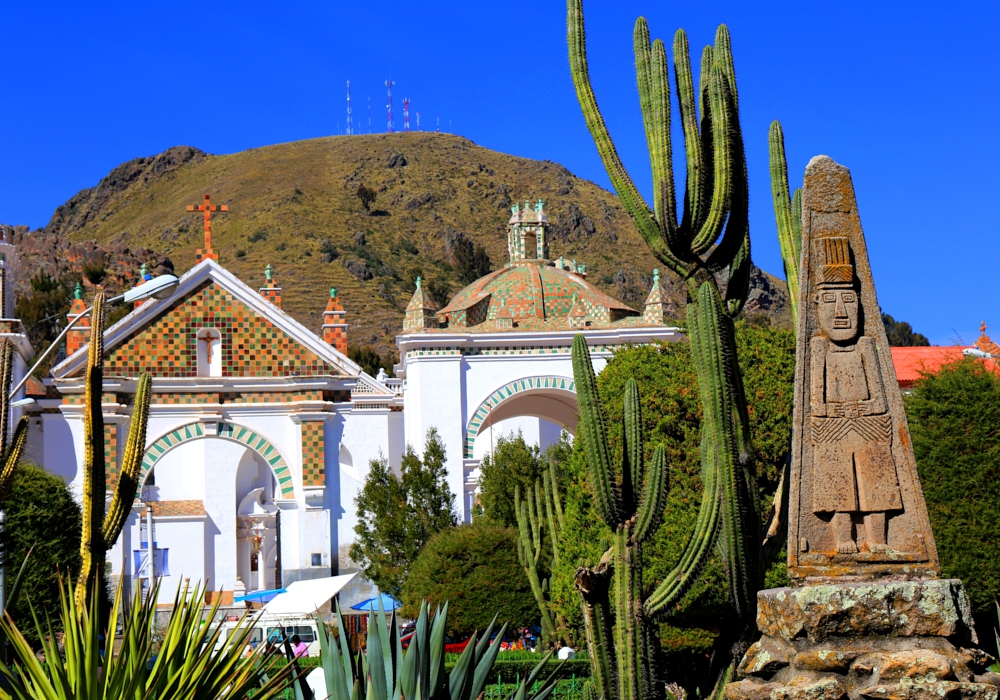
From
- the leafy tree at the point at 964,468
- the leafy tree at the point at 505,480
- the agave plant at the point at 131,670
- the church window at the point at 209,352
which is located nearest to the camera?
the agave plant at the point at 131,670

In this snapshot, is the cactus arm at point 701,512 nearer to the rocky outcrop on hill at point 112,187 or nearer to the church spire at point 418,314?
the church spire at point 418,314

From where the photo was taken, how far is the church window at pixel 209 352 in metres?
23.5

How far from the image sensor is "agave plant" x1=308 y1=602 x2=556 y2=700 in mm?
6746

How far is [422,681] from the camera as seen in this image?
22.7 feet

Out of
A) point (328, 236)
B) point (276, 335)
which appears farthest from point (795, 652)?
point (328, 236)

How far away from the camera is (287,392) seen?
23297 mm

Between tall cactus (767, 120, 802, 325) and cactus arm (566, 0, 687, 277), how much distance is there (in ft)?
2.94

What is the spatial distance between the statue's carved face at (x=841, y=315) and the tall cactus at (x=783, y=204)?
2.09 meters

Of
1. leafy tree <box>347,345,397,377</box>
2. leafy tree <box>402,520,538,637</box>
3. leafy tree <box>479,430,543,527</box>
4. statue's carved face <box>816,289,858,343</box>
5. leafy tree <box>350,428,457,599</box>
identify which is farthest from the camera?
leafy tree <box>347,345,397,377</box>

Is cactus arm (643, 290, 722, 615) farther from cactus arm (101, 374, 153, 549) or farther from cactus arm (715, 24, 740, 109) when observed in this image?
cactus arm (101, 374, 153, 549)

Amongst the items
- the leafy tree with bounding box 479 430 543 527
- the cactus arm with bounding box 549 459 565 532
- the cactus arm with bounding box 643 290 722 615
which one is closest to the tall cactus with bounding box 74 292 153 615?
the cactus arm with bounding box 643 290 722 615

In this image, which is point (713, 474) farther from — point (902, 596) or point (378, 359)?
→ point (378, 359)

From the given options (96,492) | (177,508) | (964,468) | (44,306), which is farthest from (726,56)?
(44,306)

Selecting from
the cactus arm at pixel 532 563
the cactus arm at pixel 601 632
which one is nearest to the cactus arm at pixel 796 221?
the cactus arm at pixel 601 632
